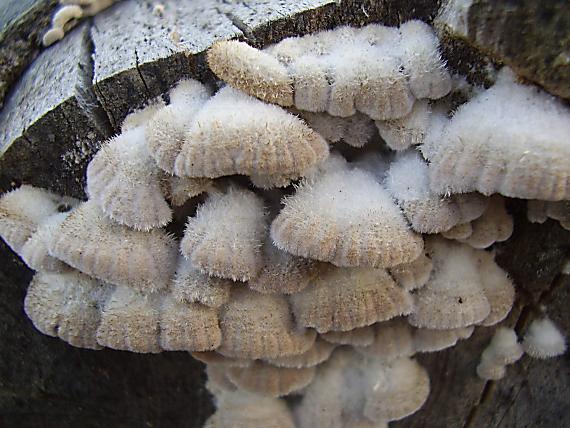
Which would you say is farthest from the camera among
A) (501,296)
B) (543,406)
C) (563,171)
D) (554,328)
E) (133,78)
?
(543,406)

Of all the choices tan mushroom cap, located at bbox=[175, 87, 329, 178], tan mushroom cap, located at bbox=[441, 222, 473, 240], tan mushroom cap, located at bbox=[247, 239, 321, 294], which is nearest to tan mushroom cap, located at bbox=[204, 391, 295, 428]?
tan mushroom cap, located at bbox=[247, 239, 321, 294]

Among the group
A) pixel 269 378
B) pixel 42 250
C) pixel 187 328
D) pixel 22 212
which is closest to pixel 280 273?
pixel 187 328

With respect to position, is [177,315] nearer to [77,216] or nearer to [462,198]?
[77,216]

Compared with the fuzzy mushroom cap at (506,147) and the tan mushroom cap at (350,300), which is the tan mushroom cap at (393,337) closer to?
the tan mushroom cap at (350,300)

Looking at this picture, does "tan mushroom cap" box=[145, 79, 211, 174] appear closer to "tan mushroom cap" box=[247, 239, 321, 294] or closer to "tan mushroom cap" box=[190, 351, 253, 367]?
"tan mushroom cap" box=[247, 239, 321, 294]

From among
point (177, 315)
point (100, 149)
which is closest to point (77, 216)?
point (100, 149)

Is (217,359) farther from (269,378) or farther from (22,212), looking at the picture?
(22,212)
